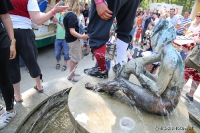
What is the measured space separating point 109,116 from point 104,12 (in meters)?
1.02

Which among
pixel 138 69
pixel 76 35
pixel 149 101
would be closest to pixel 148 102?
pixel 149 101

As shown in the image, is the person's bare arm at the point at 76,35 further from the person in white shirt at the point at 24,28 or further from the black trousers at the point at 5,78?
the black trousers at the point at 5,78

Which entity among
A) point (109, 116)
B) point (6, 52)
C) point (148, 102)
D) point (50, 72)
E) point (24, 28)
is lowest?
point (50, 72)

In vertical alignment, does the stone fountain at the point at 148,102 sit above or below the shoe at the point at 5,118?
above

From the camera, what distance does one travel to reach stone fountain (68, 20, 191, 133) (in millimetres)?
1402

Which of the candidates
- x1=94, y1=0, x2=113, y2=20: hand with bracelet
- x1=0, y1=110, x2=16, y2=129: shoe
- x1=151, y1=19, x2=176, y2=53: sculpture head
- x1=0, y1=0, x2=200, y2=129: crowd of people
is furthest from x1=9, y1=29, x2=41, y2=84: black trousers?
x1=151, y1=19, x2=176, y2=53: sculpture head

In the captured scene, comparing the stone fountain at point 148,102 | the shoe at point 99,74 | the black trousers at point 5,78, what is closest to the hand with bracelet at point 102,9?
the stone fountain at point 148,102

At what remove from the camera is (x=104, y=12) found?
176 cm

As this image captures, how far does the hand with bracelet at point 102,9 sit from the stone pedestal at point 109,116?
2.66 ft

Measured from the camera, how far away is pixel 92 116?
148 centimetres

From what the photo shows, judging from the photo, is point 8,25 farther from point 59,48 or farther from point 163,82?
point 59,48

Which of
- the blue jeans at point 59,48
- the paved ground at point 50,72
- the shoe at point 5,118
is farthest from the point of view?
the blue jeans at point 59,48

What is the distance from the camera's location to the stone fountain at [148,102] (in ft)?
4.60

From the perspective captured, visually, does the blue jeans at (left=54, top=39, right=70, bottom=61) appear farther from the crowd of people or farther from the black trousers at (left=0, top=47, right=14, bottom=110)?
the black trousers at (left=0, top=47, right=14, bottom=110)
